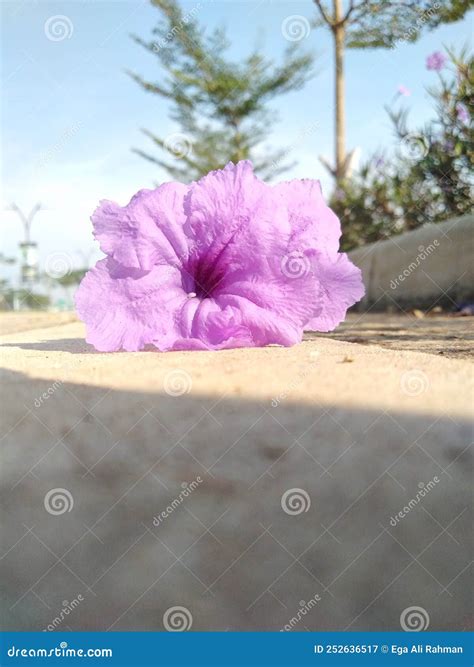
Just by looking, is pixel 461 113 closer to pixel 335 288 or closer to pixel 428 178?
pixel 428 178

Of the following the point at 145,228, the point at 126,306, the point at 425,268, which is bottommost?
the point at 425,268

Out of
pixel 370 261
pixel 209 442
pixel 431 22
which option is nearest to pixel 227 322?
pixel 209 442

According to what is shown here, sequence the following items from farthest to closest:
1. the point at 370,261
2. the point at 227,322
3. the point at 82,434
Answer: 1. the point at 370,261
2. the point at 227,322
3. the point at 82,434

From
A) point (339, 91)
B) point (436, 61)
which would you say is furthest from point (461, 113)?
point (339, 91)

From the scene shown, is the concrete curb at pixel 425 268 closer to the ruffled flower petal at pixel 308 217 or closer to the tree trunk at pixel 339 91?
the ruffled flower petal at pixel 308 217

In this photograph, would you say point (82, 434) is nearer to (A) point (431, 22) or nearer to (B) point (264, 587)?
(B) point (264, 587)

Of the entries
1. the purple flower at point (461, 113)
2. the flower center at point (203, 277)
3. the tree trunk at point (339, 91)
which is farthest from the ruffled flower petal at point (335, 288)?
the tree trunk at point (339, 91)
